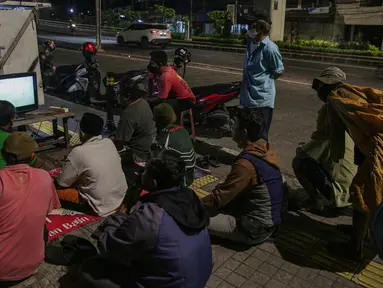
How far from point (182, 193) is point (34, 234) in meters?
1.33

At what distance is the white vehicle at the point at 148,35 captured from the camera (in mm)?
27156

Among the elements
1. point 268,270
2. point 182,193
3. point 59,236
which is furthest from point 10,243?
point 268,270

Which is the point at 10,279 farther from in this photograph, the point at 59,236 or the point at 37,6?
the point at 37,6

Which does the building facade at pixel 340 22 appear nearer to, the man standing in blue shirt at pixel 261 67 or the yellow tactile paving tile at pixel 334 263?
the man standing in blue shirt at pixel 261 67

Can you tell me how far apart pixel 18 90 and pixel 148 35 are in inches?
877

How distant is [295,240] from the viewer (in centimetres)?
417

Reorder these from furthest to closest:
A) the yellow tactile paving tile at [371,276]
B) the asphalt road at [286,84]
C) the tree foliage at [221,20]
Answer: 1. the tree foliage at [221,20]
2. the asphalt road at [286,84]
3. the yellow tactile paving tile at [371,276]

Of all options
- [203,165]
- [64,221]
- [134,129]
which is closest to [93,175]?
[64,221]

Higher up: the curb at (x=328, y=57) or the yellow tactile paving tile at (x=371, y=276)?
the curb at (x=328, y=57)

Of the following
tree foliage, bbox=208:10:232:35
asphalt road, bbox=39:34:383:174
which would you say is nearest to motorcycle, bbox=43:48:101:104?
asphalt road, bbox=39:34:383:174

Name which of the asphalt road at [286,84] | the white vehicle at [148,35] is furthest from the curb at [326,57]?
the white vehicle at [148,35]

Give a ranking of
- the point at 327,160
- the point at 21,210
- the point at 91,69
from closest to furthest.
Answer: the point at 21,210 < the point at 327,160 < the point at 91,69

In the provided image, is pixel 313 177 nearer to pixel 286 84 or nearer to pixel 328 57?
pixel 286 84

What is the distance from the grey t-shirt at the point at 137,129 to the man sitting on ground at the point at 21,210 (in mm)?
1958
